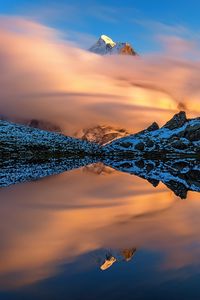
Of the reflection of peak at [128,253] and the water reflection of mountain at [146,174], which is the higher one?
the water reflection of mountain at [146,174]

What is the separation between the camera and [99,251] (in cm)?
2438

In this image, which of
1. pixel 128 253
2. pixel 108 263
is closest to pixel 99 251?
pixel 128 253

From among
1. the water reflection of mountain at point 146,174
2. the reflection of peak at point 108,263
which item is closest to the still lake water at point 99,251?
the reflection of peak at point 108,263

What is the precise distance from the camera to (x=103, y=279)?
19156 millimetres


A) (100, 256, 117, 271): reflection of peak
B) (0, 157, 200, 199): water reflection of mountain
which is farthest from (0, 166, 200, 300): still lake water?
(0, 157, 200, 199): water reflection of mountain

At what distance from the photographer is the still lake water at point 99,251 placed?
1811 centimetres

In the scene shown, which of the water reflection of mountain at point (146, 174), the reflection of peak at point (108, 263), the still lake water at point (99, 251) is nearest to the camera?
the still lake water at point (99, 251)

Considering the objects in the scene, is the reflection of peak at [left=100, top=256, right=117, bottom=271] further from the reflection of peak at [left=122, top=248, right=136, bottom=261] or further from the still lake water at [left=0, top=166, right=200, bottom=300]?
the reflection of peak at [left=122, top=248, right=136, bottom=261]

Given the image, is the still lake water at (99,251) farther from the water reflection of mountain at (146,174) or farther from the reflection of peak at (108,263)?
the water reflection of mountain at (146,174)

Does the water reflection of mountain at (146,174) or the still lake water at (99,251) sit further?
the water reflection of mountain at (146,174)

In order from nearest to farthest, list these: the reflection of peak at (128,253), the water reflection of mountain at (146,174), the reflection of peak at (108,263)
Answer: the reflection of peak at (108,263) < the reflection of peak at (128,253) < the water reflection of mountain at (146,174)

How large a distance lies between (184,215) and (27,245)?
17481 millimetres

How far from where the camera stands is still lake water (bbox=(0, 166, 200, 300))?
1811 cm

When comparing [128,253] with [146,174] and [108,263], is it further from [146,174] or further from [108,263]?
[146,174]
